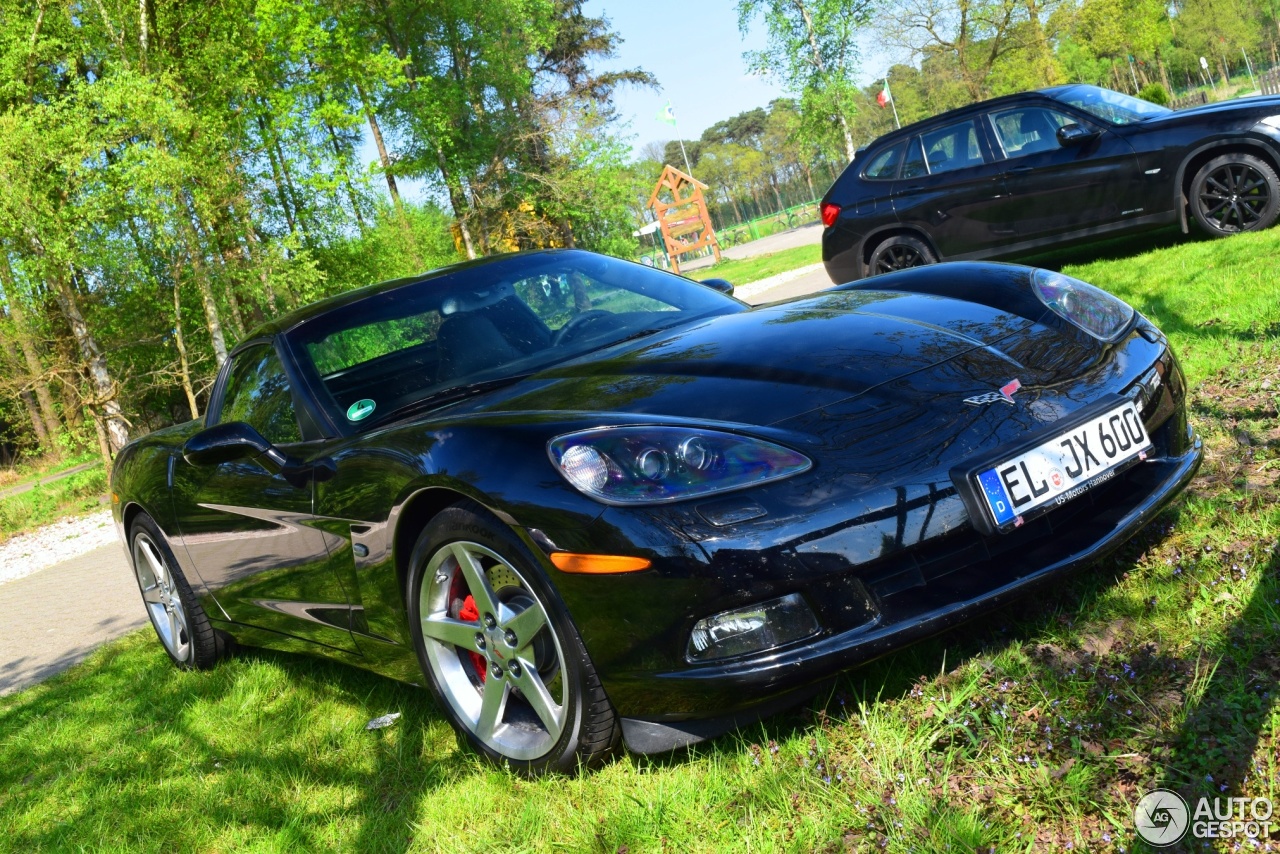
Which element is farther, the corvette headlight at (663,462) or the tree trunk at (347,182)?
the tree trunk at (347,182)

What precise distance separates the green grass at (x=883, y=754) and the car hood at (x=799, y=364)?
0.66 metres

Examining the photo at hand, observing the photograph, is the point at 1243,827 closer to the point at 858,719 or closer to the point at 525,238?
the point at 858,719

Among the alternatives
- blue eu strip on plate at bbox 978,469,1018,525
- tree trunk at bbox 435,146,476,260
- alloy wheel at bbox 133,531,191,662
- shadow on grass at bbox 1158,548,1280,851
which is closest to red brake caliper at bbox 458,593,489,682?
blue eu strip on plate at bbox 978,469,1018,525

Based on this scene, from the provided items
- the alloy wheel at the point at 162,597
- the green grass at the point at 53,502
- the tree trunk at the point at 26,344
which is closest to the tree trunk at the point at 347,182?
the tree trunk at the point at 26,344

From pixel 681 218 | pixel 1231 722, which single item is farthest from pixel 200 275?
pixel 1231 722

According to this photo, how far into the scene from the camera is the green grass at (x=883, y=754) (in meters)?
2.03

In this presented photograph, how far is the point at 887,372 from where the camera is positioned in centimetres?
271

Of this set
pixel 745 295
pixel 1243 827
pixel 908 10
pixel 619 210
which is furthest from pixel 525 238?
pixel 1243 827

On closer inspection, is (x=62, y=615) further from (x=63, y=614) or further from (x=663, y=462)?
(x=663, y=462)

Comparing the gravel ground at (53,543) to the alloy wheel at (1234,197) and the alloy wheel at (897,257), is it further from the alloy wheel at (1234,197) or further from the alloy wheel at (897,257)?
the alloy wheel at (1234,197)

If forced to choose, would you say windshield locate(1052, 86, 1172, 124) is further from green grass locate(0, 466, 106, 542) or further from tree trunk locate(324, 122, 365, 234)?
tree trunk locate(324, 122, 365, 234)

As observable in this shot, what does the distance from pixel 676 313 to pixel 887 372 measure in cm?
130

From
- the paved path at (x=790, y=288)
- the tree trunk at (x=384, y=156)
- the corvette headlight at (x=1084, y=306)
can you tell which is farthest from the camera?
Answer: the tree trunk at (x=384, y=156)

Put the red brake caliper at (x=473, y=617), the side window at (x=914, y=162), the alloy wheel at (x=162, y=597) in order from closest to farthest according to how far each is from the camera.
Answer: the red brake caliper at (x=473, y=617)
the alloy wheel at (x=162, y=597)
the side window at (x=914, y=162)
